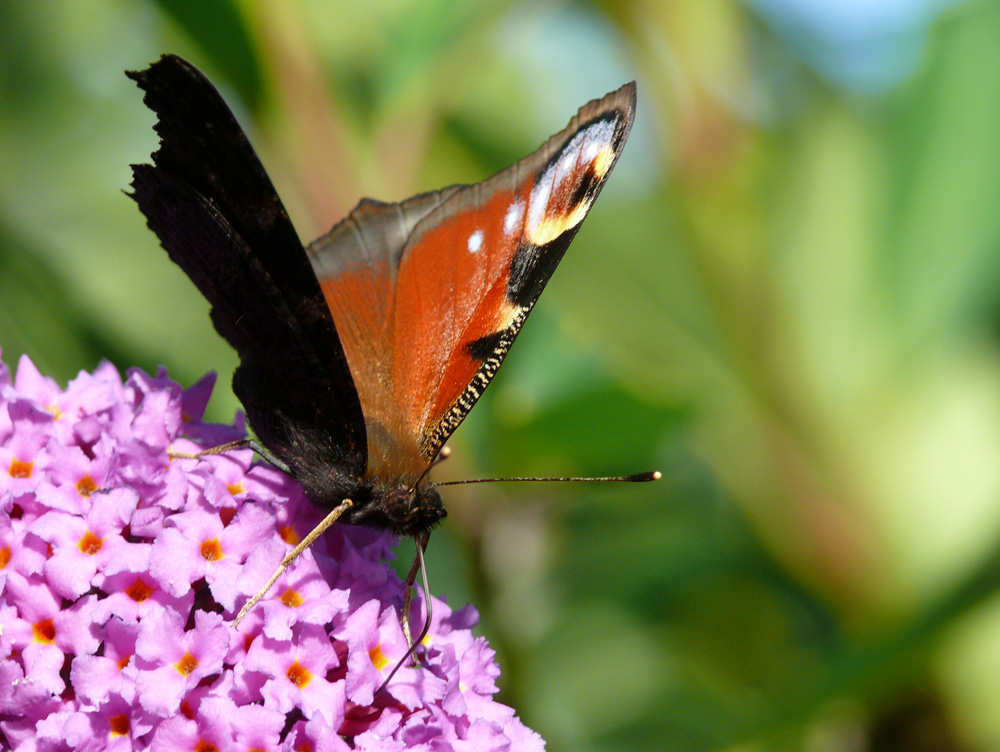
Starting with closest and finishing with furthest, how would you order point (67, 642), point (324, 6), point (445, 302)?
point (67, 642), point (445, 302), point (324, 6)

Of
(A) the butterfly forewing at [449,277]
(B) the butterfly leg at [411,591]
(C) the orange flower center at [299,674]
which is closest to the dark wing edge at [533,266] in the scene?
(A) the butterfly forewing at [449,277]

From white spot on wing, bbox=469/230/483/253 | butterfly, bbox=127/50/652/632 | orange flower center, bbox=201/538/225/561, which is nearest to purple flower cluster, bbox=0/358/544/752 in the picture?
orange flower center, bbox=201/538/225/561

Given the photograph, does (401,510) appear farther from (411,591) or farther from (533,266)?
(533,266)

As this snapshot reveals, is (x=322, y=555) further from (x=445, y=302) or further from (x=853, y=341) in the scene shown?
(x=853, y=341)

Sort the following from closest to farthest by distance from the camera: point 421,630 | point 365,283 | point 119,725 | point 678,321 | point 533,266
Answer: point 119,725 → point 421,630 → point 533,266 → point 365,283 → point 678,321

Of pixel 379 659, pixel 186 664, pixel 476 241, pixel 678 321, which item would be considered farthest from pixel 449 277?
Answer: pixel 678 321

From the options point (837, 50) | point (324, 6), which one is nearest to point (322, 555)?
point (324, 6)

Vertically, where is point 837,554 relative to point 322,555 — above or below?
above

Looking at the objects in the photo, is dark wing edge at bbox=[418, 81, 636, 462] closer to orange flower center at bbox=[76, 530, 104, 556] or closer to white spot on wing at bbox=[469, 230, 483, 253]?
white spot on wing at bbox=[469, 230, 483, 253]
